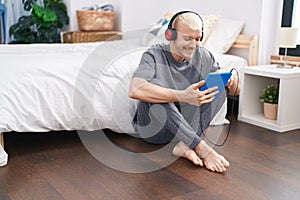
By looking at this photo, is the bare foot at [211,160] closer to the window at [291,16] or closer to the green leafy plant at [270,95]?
the green leafy plant at [270,95]

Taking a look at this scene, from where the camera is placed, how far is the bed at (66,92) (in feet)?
6.53

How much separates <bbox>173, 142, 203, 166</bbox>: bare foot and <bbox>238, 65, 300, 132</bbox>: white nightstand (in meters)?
0.89

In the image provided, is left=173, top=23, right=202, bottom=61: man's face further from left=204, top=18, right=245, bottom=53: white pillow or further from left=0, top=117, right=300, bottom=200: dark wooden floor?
left=204, top=18, right=245, bottom=53: white pillow

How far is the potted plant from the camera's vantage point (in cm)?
273

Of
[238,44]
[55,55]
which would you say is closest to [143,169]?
[55,55]

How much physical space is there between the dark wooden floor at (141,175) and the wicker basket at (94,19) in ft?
6.71

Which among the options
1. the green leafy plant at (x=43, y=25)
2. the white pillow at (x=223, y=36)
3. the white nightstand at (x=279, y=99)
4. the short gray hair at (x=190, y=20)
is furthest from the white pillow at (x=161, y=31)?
the green leafy plant at (x=43, y=25)

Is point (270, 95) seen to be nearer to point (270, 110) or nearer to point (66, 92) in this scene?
point (270, 110)

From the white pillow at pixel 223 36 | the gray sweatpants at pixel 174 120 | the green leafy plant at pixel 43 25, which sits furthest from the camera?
the green leafy plant at pixel 43 25

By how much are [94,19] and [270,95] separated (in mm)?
2177

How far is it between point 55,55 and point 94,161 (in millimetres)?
706

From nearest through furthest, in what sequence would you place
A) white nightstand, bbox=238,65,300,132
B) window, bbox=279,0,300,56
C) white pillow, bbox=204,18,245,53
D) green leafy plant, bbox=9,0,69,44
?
white nightstand, bbox=238,65,300,132
window, bbox=279,0,300,56
white pillow, bbox=204,18,245,53
green leafy plant, bbox=9,0,69,44

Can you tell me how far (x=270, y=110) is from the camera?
2750 millimetres

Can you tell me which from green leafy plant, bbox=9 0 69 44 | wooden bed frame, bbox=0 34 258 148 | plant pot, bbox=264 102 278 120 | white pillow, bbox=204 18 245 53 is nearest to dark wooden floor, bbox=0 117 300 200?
plant pot, bbox=264 102 278 120
